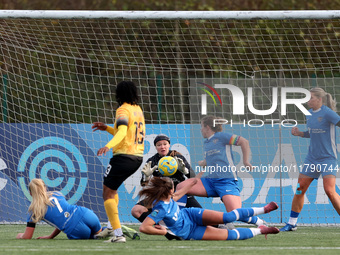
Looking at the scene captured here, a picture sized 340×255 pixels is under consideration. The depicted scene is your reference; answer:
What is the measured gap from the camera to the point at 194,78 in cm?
1220

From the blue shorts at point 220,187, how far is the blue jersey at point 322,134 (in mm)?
1217

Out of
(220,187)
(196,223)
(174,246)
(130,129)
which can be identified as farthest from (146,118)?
(174,246)

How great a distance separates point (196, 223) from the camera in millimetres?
7582

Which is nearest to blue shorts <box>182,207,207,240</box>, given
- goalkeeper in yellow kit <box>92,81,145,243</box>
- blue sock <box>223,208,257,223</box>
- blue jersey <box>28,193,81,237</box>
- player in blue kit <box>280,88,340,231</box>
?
blue sock <box>223,208,257,223</box>

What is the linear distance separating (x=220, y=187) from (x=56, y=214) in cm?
218

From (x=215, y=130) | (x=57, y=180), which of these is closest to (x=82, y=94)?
(x=57, y=180)

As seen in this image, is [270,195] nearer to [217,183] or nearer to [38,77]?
[217,183]

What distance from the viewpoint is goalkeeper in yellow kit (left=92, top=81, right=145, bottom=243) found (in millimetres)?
7355

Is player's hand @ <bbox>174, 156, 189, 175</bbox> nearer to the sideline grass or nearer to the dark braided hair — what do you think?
the sideline grass

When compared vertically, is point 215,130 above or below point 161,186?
above

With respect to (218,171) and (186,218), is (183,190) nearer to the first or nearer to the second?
(186,218)

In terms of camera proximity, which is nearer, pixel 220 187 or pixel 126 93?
pixel 126 93

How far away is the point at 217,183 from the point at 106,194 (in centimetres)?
183

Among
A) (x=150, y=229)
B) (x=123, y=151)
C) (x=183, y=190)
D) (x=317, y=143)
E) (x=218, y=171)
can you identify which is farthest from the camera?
(x=317, y=143)
